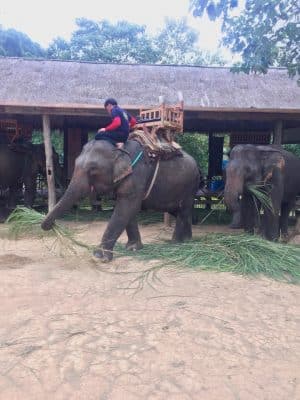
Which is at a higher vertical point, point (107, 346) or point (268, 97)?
point (268, 97)

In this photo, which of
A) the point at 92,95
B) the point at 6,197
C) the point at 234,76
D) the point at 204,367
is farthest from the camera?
the point at 234,76

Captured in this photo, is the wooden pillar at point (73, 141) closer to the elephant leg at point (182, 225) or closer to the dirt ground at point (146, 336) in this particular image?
the elephant leg at point (182, 225)

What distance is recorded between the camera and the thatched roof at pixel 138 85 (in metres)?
10.5

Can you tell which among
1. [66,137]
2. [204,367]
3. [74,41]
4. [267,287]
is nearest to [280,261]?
[267,287]

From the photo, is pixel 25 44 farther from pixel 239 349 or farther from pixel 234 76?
pixel 239 349

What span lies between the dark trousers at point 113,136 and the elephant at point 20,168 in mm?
5208

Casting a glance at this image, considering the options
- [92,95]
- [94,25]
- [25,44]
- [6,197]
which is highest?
[94,25]

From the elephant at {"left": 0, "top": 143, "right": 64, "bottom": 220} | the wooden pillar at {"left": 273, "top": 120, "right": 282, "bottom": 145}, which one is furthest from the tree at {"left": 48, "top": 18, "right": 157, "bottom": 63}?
the wooden pillar at {"left": 273, "top": 120, "right": 282, "bottom": 145}

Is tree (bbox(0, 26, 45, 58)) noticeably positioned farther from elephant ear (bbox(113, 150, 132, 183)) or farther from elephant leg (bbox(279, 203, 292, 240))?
elephant ear (bbox(113, 150, 132, 183))

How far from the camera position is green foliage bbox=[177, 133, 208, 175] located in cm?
1792

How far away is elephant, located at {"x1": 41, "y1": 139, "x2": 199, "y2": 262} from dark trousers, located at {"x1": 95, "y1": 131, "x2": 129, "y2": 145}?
0.09 m

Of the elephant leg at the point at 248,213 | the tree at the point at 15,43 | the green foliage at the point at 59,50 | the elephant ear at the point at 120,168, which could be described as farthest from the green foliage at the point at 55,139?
the elephant ear at the point at 120,168

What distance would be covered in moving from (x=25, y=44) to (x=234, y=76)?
14.3 meters

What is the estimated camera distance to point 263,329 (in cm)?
386
